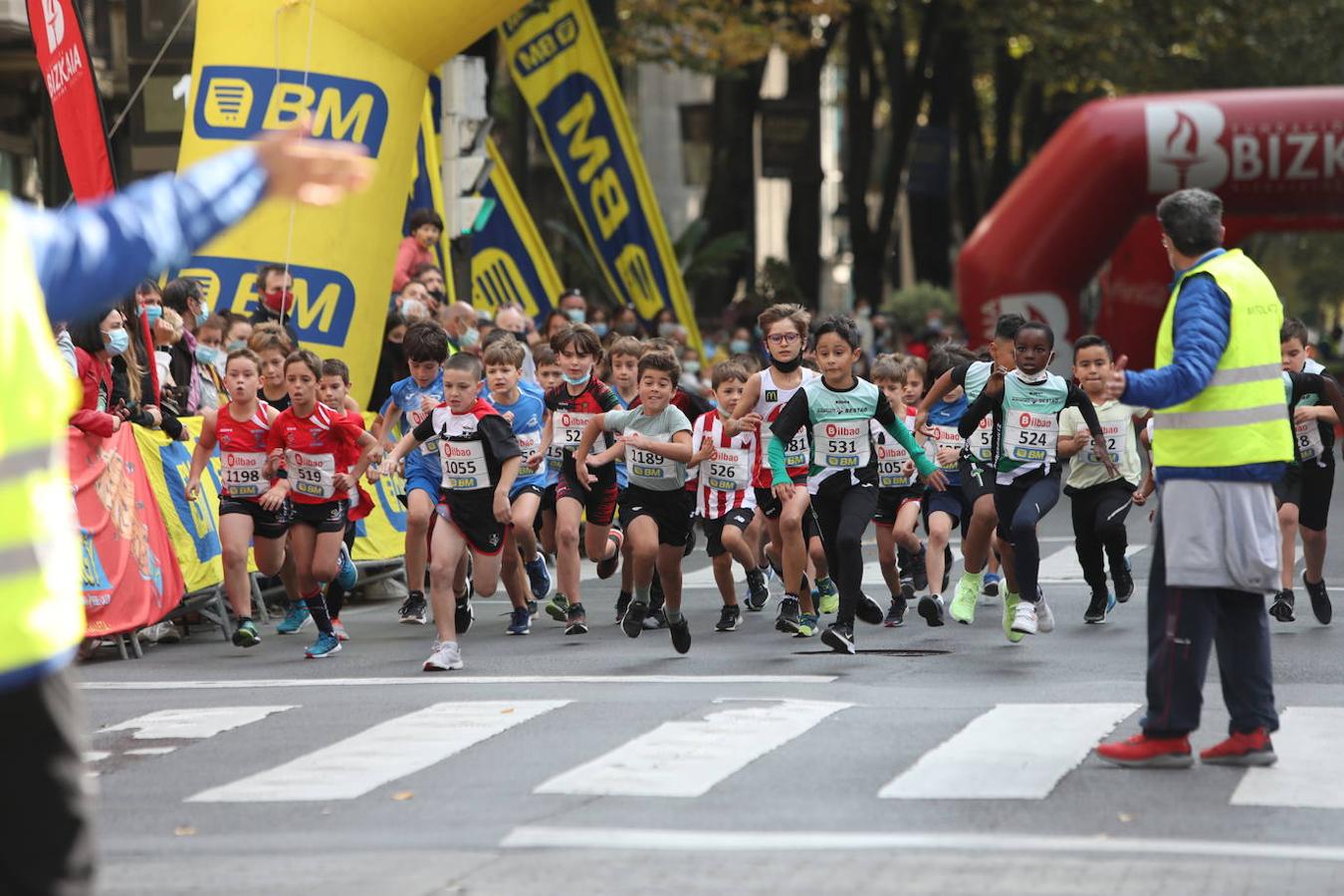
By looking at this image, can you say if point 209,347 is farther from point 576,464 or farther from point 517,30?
point 517,30

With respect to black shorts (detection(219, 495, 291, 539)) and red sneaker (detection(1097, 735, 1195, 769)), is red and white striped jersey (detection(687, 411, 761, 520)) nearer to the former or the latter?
black shorts (detection(219, 495, 291, 539))

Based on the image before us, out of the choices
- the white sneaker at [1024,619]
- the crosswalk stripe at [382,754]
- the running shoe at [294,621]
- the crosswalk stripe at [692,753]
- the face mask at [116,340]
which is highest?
the face mask at [116,340]

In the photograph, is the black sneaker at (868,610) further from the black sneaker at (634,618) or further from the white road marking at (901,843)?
the white road marking at (901,843)

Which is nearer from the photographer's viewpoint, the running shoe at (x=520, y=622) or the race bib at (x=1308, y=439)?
the race bib at (x=1308, y=439)

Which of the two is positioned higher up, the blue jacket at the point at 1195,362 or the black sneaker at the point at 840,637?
the blue jacket at the point at 1195,362

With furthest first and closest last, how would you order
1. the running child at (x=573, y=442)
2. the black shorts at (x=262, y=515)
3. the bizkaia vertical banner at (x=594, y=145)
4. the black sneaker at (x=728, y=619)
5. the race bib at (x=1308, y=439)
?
the bizkaia vertical banner at (x=594, y=145)
the running child at (x=573, y=442)
the black sneaker at (x=728, y=619)
the race bib at (x=1308, y=439)
the black shorts at (x=262, y=515)

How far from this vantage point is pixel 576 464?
1295 centimetres

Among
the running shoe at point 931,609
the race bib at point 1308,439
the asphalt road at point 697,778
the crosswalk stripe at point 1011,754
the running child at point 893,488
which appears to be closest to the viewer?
the asphalt road at point 697,778

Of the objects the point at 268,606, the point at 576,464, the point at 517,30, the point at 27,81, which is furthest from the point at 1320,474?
the point at 27,81

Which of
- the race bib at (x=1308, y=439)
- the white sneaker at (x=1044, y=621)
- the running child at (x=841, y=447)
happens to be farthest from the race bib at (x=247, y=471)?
the race bib at (x=1308, y=439)

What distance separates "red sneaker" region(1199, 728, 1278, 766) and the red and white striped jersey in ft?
17.2

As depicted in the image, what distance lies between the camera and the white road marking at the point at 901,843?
6500mm

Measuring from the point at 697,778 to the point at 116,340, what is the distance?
566 cm

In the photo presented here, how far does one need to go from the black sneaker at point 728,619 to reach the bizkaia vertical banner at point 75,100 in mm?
4491
